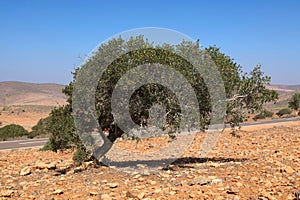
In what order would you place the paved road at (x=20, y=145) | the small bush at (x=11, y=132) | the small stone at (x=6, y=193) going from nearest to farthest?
the small stone at (x=6, y=193) → the paved road at (x=20, y=145) → the small bush at (x=11, y=132)

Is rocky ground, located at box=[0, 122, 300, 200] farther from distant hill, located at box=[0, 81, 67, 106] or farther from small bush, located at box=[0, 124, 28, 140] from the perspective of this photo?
distant hill, located at box=[0, 81, 67, 106]

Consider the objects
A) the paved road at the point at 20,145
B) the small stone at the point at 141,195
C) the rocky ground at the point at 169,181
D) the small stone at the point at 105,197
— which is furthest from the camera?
the paved road at the point at 20,145

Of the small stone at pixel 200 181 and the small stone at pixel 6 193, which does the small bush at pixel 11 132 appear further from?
the small stone at pixel 200 181

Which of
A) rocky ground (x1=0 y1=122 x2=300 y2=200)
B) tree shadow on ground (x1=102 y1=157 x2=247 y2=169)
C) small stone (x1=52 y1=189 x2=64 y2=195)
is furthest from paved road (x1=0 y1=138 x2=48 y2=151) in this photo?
small stone (x1=52 y1=189 x2=64 y2=195)

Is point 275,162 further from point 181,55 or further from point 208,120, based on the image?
point 181,55

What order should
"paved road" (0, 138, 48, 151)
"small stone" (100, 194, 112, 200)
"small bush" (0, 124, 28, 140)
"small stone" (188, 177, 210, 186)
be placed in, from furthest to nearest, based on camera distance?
"small bush" (0, 124, 28, 140)
"paved road" (0, 138, 48, 151)
"small stone" (188, 177, 210, 186)
"small stone" (100, 194, 112, 200)

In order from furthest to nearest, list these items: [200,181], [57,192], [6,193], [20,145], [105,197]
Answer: [20,145], [6,193], [200,181], [57,192], [105,197]

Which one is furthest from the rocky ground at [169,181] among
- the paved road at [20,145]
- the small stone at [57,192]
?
the paved road at [20,145]

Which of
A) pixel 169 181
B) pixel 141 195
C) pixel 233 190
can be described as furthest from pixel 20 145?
pixel 233 190

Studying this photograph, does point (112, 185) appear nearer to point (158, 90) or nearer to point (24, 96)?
point (158, 90)

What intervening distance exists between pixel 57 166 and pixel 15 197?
4.65 metres

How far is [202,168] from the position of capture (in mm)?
11914

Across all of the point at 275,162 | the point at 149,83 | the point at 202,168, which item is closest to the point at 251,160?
the point at 275,162

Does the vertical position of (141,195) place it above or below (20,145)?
above
